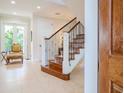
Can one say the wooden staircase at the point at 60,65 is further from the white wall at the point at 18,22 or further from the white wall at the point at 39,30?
the white wall at the point at 18,22

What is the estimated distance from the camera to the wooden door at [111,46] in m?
0.82

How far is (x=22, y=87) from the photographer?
3.65m

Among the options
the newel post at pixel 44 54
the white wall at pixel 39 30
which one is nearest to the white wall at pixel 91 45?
the newel post at pixel 44 54

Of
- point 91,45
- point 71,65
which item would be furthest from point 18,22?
point 91,45

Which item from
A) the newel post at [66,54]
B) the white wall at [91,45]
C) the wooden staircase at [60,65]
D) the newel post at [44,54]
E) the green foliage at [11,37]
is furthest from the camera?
the green foliage at [11,37]

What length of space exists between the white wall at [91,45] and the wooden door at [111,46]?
11.3 inches

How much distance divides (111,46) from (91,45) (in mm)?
428

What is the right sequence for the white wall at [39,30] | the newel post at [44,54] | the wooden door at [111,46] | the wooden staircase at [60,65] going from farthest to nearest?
the white wall at [39,30], the newel post at [44,54], the wooden staircase at [60,65], the wooden door at [111,46]

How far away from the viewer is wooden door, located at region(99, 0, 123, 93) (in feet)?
2.69

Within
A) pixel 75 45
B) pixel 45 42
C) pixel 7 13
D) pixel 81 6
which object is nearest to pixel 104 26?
pixel 81 6

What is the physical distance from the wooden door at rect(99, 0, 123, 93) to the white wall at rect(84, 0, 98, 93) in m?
0.29

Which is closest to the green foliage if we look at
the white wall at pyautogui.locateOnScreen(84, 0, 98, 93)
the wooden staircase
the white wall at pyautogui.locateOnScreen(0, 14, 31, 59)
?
the white wall at pyautogui.locateOnScreen(0, 14, 31, 59)

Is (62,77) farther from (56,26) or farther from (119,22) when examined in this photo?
(56,26)

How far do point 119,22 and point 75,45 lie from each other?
4642mm
